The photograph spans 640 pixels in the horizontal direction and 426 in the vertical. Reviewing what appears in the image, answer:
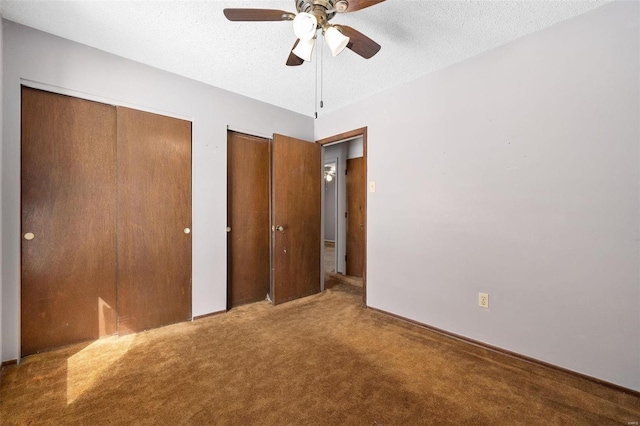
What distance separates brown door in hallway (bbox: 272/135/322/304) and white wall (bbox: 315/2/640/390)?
3.59ft

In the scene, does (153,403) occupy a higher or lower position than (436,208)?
lower

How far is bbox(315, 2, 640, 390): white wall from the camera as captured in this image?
1656 mm

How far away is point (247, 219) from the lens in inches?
124

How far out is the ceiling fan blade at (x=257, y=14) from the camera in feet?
4.54

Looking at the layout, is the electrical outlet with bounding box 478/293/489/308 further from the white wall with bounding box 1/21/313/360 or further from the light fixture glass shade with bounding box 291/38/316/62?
the white wall with bounding box 1/21/313/360

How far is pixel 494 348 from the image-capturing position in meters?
2.12

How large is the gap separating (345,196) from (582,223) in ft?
10.2

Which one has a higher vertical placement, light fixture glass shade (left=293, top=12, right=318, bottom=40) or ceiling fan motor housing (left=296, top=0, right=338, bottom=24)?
ceiling fan motor housing (left=296, top=0, right=338, bottom=24)

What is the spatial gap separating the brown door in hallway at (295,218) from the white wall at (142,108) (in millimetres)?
365

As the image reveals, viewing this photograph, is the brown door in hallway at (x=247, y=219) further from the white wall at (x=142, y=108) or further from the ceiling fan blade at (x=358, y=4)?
the ceiling fan blade at (x=358, y=4)

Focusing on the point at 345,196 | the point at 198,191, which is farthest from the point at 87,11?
the point at 345,196

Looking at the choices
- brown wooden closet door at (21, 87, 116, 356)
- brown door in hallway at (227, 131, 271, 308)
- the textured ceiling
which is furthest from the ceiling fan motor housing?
brown wooden closet door at (21, 87, 116, 356)

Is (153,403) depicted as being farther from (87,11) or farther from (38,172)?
(87,11)

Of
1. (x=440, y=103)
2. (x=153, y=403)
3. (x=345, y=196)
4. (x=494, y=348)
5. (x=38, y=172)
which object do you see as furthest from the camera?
(x=345, y=196)
